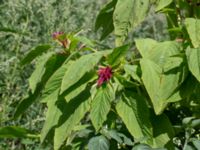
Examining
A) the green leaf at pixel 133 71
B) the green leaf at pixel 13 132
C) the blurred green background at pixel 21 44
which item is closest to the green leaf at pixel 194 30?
the green leaf at pixel 133 71

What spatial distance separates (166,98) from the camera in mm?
2039

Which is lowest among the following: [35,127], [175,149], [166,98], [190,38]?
[35,127]

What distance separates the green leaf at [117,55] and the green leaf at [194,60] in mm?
212

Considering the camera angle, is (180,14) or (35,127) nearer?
(180,14)

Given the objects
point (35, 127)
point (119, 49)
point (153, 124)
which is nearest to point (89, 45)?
point (119, 49)

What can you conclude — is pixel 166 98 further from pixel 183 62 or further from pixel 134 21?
pixel 134 21

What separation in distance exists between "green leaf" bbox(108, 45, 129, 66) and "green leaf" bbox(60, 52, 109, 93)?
0.06 m

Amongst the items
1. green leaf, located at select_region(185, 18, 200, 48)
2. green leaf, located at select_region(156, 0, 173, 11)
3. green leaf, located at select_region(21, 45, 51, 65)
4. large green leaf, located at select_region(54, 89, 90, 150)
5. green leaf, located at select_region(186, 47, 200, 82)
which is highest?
green leaf, located at select_region(156, 0, 173, 11)

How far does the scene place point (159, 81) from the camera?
2068 millimetres

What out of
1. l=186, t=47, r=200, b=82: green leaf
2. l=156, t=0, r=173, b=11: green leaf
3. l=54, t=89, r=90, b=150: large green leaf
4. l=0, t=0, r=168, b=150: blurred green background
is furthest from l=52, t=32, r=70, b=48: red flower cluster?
l=0, t=0, r=168, b=150: blurred green background

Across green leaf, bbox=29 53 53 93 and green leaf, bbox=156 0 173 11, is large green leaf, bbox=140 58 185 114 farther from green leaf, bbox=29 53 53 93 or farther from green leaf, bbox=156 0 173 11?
green leaf, bbox=29 53 53 93

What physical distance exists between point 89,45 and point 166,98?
399mm

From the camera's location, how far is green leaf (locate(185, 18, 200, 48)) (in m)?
2.04

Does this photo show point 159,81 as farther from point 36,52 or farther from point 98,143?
point 36,52
